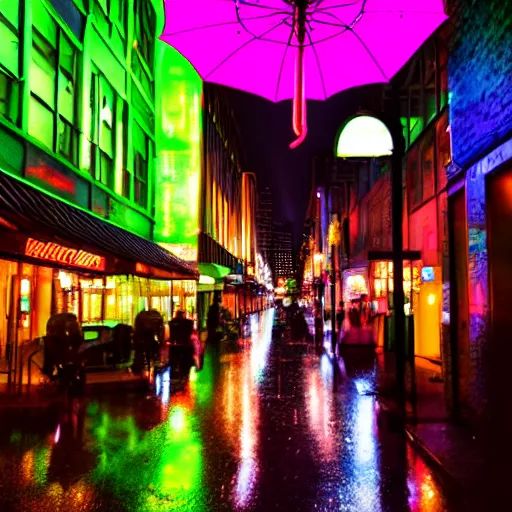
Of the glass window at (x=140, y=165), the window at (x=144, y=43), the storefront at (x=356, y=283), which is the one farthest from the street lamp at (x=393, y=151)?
the storefront at (x=356, y=283)

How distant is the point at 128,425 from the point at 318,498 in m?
4.45

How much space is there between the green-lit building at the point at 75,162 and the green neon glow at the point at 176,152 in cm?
119

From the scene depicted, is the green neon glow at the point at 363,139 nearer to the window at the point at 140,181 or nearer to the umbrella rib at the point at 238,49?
the umbrella rib at the point at 238,49

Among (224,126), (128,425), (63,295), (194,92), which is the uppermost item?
(224,126)

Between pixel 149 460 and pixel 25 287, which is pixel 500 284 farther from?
pixel 25 287

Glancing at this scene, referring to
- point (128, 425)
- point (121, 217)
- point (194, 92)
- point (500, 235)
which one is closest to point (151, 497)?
point (128, 425)

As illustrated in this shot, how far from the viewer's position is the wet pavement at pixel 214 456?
5.79m

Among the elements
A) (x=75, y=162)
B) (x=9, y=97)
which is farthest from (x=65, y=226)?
(x=75, y=162)

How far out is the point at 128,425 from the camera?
929 centimetres

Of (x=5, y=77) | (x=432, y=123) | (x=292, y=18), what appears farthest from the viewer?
(x=432, y=123)

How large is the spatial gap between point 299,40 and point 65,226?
18.3ft

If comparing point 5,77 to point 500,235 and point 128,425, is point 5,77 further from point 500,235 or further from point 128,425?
point 500,235

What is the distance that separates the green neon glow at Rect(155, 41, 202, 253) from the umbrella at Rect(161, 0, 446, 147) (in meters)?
13.2

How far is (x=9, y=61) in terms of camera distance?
11.3 m
